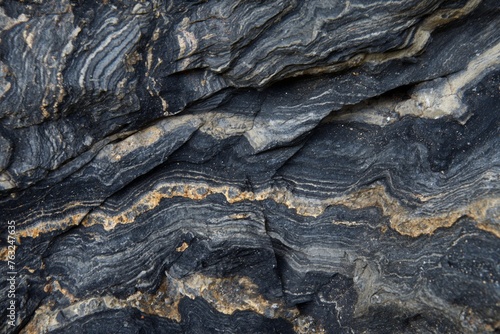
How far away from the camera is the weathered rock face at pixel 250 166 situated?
306 cm

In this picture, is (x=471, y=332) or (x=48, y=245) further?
(x=48, y=245)

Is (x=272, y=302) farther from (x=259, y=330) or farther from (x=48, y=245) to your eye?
(x=48, y=245)

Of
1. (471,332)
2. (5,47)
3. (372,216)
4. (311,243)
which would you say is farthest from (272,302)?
(5,47)

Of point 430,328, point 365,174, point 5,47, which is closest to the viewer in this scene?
point 5,47

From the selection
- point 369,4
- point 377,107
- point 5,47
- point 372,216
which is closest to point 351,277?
point 372,216

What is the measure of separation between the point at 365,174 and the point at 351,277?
2.53 ft

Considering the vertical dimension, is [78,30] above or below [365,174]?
above

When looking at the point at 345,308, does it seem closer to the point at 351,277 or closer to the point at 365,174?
the point at 351,277

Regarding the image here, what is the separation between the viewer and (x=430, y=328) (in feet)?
10.9

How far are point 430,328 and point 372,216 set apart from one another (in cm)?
84

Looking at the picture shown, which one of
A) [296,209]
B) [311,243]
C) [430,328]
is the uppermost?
[296,209]

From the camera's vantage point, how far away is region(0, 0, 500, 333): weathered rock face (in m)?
3.06

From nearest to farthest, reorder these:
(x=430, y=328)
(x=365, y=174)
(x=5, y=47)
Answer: (x=5, y=47) → (x=430, y=328) → (x=365, y=174)

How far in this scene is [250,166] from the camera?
12.0 feet
